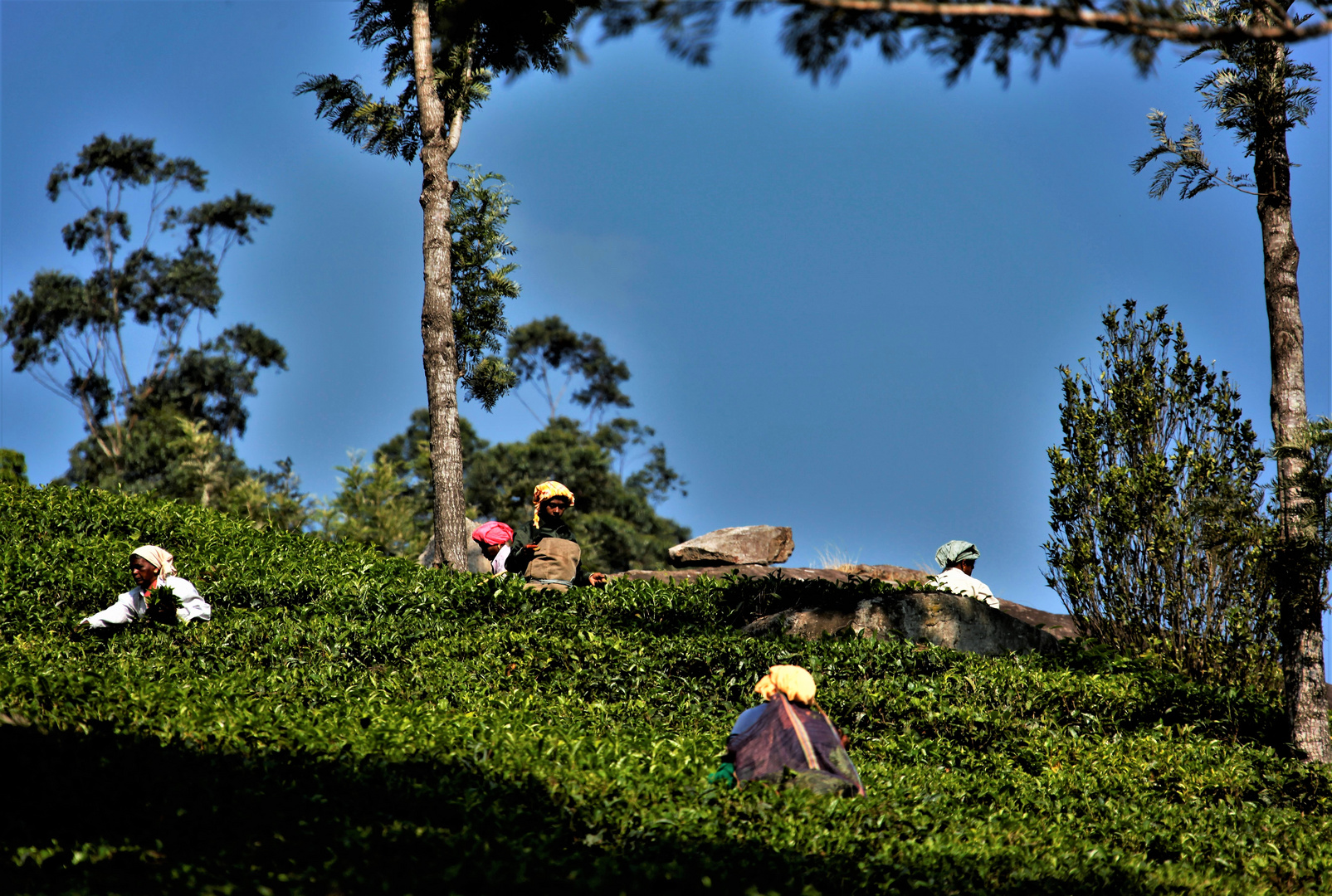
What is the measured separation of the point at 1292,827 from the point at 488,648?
21.3ft

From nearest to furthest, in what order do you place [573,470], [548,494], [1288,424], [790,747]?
[790,747]
[1288,424]
[548,494]
[573,470]

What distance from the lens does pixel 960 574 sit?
1159 centimetres

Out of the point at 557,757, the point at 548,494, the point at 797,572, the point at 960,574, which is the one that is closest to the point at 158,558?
the point at 548,494

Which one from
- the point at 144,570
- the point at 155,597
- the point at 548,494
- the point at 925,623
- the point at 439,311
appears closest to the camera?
the point at 155,597

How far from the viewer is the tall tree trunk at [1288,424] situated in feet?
27.0

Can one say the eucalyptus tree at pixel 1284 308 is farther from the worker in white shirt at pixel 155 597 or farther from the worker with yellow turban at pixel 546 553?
the worker in white shirt at pixel 155 597

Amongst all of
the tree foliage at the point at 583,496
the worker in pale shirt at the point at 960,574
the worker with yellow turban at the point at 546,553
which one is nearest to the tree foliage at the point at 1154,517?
the worker in pale shirt at the point at 960,574

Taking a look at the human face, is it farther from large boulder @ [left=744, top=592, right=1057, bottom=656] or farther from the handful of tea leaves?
large boulder @ [left=744, top=592, right=1057, bottom=656]

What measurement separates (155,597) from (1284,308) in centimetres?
1044

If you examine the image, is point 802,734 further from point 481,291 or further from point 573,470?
point 573,470

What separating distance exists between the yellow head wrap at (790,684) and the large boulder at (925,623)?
14.1ft

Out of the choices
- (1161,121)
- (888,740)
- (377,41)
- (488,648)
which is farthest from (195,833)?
(377,41)

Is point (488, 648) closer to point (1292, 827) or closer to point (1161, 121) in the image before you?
point (1292, 827)

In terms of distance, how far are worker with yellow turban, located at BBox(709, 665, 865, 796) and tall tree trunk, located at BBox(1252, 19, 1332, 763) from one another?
15.2ft
